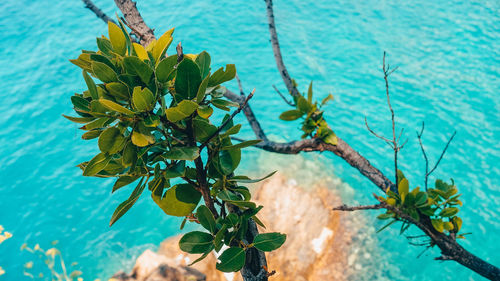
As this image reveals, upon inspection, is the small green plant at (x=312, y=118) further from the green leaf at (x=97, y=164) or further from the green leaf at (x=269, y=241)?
the green leaf at (x=97, y=164)

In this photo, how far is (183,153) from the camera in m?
0.70

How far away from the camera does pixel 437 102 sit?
5391mm

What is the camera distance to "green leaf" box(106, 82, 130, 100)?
67 centimetres

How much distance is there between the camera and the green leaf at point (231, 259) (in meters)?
0.78

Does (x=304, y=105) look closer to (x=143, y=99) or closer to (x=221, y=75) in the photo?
(x=221, y=75)

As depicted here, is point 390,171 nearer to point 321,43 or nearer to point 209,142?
point 321,43

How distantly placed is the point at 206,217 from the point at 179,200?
0.25 ft

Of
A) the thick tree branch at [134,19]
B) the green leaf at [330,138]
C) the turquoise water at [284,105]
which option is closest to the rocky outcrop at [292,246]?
the turquoise water at [284,105]

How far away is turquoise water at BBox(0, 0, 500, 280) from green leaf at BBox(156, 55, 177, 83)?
11.8 feet

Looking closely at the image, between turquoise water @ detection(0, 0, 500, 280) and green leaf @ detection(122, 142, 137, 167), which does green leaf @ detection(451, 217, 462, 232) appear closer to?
green leaf @ detection(122, 142, 137, 167)

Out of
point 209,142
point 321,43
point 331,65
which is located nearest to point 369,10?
point 321,43

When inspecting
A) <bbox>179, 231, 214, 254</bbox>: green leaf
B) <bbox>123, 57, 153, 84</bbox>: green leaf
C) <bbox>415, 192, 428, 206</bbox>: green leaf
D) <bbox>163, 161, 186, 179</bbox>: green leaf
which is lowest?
<bbox>415, 192, 428, 206</bbox>: green leaf

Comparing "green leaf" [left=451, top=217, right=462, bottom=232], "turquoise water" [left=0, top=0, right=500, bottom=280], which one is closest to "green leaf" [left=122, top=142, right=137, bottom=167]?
"green leaf" [left=451, top=217, right=462, bottom=232]

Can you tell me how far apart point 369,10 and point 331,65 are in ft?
6.60
